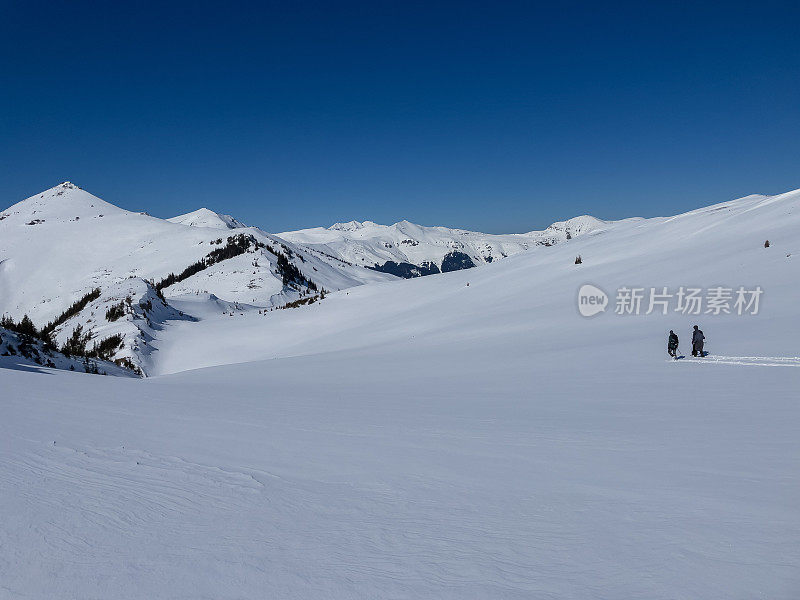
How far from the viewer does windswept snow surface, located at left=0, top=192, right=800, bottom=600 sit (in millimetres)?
3047

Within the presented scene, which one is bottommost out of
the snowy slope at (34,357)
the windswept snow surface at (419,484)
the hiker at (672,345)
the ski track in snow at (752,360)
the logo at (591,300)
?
the snowy slope at (34,357)

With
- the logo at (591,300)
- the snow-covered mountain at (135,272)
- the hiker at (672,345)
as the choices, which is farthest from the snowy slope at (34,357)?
the logo at (591,300)

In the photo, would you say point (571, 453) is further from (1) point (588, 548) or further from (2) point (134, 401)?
(2) point (134, 401)

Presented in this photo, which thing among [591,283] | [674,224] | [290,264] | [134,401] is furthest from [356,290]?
[290,264]

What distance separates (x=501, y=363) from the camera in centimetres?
1506

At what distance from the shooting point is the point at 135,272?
8988cm

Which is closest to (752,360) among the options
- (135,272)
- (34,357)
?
(34,357)

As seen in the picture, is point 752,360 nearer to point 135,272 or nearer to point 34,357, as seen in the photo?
point 34,357

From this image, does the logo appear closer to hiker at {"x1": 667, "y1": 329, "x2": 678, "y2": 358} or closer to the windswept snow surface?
hiker at {"x1": 667, "y1": 329, "x2": 678, "y2": 358}

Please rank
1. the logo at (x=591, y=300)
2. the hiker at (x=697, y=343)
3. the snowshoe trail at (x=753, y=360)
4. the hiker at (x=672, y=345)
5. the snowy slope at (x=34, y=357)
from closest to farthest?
1. the snowshoe trail at (x=753, y=360)
2. the hiker at (x=672, y=345)
3. the hiker at (x=697, y=343)
4. the snowy slope at (x=34, y=357)
5. the logo at (x=591, y=300)

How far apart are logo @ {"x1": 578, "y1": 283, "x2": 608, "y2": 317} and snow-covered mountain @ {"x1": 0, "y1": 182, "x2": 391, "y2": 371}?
84.6 ft

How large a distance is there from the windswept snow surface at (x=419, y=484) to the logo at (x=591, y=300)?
751cm

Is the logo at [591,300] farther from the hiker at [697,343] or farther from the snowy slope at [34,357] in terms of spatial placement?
the snowy slope at [34,357]

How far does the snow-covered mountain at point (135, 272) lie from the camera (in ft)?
129
